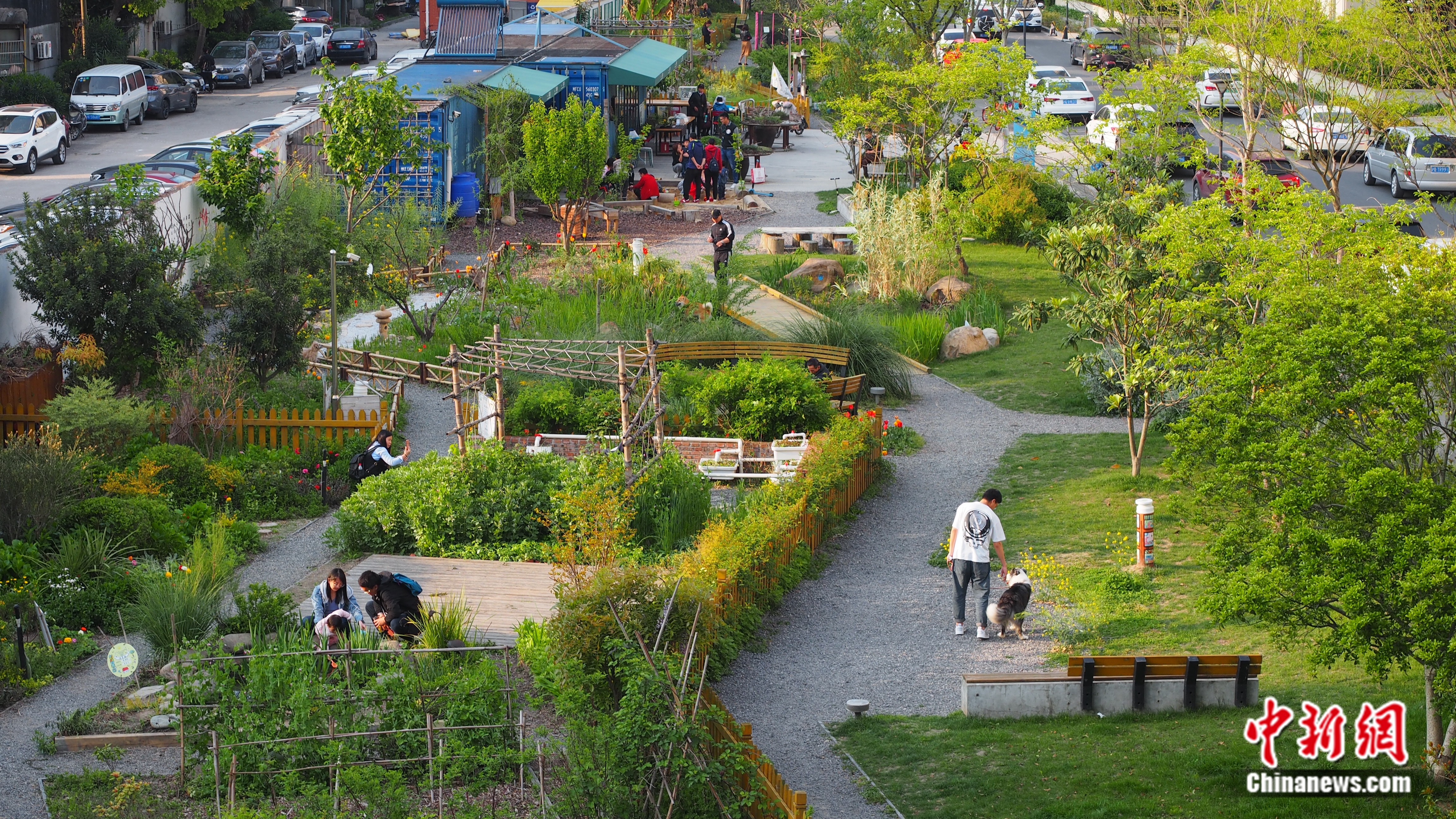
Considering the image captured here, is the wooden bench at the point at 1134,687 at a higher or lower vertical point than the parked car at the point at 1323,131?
lower

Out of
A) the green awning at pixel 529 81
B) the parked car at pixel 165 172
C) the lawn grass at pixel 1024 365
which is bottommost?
the lawn grass at pixel 1024 365

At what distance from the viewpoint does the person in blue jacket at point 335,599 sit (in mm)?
11586

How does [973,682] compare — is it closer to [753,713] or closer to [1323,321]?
[753,713]

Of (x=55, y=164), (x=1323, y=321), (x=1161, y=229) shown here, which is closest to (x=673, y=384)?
(x=1161, y=229)

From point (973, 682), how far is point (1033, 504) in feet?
18.5

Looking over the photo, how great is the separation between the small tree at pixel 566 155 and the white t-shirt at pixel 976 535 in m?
15.1

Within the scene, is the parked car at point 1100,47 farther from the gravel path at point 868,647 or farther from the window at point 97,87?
the gravel path at point 868,647

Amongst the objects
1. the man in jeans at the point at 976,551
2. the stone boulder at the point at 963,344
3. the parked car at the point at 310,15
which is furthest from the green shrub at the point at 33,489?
the parked car at the point at 310,15

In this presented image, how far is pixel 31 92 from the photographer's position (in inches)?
1625

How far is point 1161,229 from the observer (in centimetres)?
1481

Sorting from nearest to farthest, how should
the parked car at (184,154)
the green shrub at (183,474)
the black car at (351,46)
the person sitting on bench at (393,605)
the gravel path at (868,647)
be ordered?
the gravel path at (868,647)
the person sitting on bench at (393,605)
the green shrub at (183,474)
the parked car at (184,154)
the black car at (351,46)

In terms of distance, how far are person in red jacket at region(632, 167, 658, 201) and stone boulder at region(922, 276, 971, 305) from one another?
9.78 m

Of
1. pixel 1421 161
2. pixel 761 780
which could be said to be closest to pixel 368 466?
pixel 761 780

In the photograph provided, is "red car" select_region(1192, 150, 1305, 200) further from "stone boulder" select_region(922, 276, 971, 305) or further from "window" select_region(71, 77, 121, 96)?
"window" select_region(71, 77, 121, 96)
